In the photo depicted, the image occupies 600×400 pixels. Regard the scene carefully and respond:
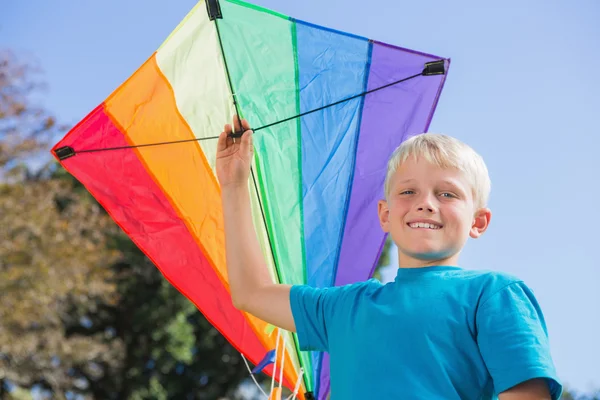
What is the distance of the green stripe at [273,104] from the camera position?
8.76 feet

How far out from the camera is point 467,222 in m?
1.58

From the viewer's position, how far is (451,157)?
159 centimetres

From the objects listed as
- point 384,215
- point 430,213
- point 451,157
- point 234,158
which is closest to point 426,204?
point 430,213

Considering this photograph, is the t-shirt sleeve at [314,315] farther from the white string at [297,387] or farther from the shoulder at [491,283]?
the white string at [297,387]

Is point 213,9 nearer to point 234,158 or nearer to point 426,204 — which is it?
point 234,158

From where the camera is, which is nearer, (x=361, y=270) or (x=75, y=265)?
(x=361, y=270)

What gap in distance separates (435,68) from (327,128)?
46 cm

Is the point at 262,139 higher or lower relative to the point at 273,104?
lower

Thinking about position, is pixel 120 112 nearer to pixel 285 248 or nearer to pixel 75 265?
pixel 285 248

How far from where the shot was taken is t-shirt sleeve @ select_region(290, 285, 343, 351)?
1.70m

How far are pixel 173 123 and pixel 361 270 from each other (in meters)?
0.90

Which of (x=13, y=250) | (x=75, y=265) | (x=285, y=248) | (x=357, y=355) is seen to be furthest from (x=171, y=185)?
(x=75, y=265)

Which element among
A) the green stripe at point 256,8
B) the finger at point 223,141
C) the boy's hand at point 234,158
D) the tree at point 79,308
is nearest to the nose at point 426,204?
the boy's hand at point 234,158

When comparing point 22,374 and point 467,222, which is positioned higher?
point 467,222
